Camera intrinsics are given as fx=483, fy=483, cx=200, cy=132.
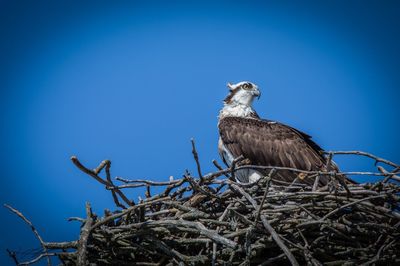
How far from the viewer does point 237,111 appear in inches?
275

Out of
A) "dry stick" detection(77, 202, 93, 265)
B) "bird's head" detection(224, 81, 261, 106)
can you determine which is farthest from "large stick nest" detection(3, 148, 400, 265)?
"bird's head" detection(224, 81, 261, 106)

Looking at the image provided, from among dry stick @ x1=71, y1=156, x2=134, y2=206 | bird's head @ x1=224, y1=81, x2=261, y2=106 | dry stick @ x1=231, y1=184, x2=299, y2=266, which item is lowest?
dry stick @ x1=231, y1=184, x2=299, y2=266

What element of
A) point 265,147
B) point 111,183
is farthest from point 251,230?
point 265,147

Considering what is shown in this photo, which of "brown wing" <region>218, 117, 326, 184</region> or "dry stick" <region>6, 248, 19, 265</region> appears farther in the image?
"brown wing" <region>218, 117, 326, 184</region>

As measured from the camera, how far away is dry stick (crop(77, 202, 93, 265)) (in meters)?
3.46

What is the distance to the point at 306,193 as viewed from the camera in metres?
→ 3.72

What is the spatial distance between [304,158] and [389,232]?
87.7 inches

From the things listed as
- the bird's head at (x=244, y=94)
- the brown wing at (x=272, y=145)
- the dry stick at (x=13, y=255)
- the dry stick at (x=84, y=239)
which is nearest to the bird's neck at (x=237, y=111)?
the bird's head at (x=244, y=94)

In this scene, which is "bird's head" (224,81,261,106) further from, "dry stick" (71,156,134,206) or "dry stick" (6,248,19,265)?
"dry stick" (6,248,19,265)

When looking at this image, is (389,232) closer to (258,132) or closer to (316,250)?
(316,250)

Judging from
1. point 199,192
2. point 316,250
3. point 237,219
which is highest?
point 199,192

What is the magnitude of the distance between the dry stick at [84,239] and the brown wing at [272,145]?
97.2 inches

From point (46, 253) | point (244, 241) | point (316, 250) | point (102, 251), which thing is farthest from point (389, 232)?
point (46, 253)

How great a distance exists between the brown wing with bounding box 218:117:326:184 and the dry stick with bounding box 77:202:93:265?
8.10 feet
